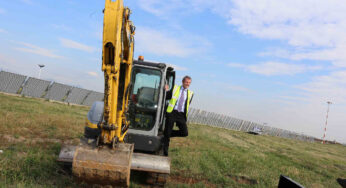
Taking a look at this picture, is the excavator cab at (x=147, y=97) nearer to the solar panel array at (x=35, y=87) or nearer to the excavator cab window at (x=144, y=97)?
the excavator cab window at (x=144, y=97)

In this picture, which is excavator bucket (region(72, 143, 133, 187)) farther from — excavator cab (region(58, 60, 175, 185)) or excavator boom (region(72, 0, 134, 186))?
excavator cab (region(58, 60, 175, 185))

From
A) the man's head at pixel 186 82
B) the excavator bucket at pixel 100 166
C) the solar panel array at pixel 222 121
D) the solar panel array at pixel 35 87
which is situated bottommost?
the solar panel array at pixel 222 121

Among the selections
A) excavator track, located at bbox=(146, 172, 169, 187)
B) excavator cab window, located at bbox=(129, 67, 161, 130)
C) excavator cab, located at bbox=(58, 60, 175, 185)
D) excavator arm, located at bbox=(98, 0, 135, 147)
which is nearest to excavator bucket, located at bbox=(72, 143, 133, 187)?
excavator arm, located at bbox=(98, 0, 135, 147)

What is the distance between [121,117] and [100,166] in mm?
926

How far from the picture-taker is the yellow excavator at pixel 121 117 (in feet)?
10.6

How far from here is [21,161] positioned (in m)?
4.57

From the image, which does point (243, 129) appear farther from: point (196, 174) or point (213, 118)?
point (196, 174)

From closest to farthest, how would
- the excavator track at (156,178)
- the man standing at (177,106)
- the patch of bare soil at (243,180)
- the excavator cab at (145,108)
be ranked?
the excavator track at (156,178), the excavator cab at (145,108), the man standing at (177,106), the patch of bare soil at (243,180)

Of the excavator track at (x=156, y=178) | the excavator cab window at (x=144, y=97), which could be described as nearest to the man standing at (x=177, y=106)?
the excavator cab window at (x=144, y=97)

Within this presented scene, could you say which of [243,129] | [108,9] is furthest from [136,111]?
[243,129]

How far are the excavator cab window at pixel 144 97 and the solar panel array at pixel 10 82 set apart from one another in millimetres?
18077

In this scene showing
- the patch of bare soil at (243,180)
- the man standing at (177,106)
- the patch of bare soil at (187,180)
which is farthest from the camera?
the patch of bare soil at (243,180)

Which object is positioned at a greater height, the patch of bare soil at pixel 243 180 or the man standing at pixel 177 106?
the man standing at pixel 177 106

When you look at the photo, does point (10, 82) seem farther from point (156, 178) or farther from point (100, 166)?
point (100, 166)
